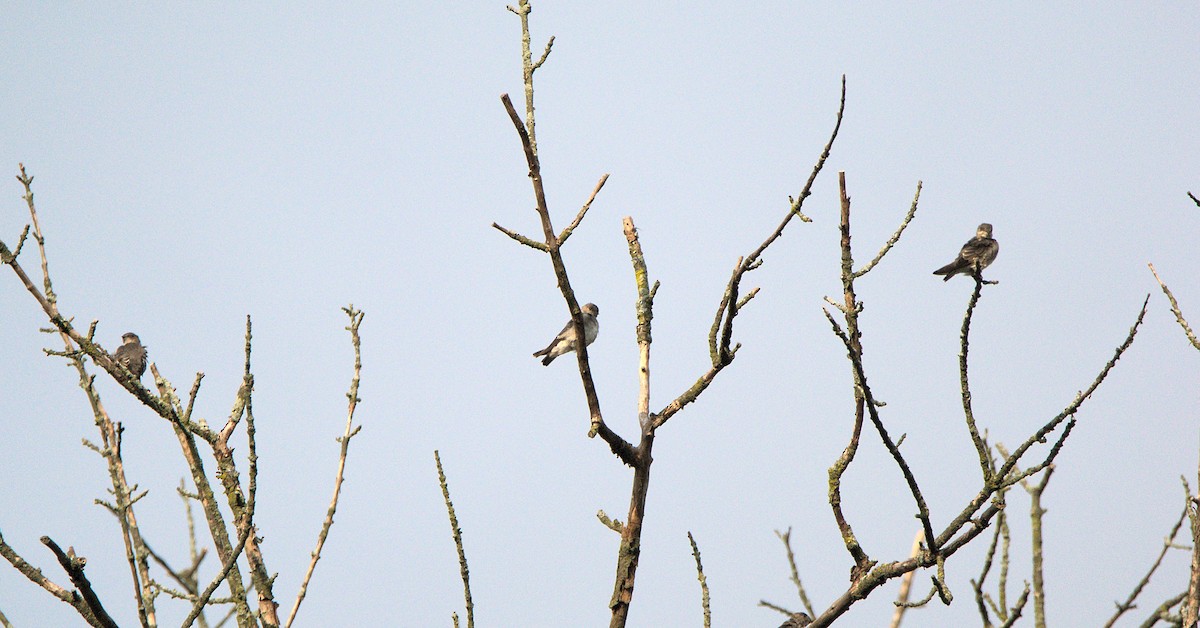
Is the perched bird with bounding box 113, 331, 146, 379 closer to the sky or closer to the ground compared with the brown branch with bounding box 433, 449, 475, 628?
closer to the sky

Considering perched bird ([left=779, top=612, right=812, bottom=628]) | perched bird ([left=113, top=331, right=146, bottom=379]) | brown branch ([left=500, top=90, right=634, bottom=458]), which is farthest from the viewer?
perched bird ([left=113, top=331, right=146, bottom=379])

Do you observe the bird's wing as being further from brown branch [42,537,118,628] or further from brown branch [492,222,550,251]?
brown branch [42,537,118,628]

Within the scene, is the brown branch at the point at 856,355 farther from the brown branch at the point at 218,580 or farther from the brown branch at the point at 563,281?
the brown branch at the point at 218,580

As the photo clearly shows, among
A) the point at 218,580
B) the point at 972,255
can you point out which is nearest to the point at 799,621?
the point at 218,580

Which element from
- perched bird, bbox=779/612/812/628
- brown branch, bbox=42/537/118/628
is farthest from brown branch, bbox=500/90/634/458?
perched bird, bbox=779/612/812/628

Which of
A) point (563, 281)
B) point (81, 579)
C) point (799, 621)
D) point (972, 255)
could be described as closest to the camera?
point (81, 579)

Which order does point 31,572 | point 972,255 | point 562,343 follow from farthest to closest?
point 562,343 < point 972,255 < point 31,572

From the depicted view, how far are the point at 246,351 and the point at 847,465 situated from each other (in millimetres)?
2368

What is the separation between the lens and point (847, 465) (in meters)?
3.90

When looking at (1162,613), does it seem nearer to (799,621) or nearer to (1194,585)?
(1194,585)

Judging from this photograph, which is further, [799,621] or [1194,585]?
[799,621]

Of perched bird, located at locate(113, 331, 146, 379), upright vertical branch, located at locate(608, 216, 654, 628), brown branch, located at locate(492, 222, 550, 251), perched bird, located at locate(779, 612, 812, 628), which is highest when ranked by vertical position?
perched bird, located at locate(113, 331, 146, 379)

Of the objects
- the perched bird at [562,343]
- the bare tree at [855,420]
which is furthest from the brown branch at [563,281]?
the perched bird at [562,343]

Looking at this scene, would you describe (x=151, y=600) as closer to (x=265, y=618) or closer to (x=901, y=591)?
(x=265, y=618)
